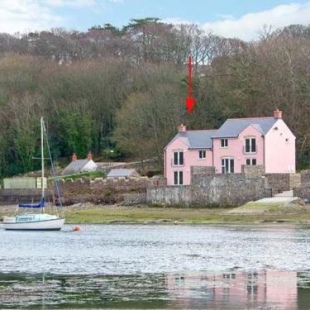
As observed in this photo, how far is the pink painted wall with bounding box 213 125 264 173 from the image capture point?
290ft

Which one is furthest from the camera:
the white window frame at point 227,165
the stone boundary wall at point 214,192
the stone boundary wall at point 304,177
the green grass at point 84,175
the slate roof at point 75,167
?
the slate roof at point 75,167

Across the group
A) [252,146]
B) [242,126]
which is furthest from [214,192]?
[242,126]

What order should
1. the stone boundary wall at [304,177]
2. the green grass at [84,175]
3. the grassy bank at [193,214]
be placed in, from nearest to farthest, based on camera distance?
the grassy bank at [193,214] → the stone boundary wall at [304,177] → the green grass at [84,175]

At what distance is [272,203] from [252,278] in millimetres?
39185

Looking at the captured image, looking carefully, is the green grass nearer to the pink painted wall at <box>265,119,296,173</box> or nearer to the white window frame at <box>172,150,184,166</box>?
the white window frame at <box>172,150,184,166</box>

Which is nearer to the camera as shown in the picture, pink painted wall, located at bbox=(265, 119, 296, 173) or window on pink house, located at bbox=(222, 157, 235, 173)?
pink painted wall, located at bbox=(265, 119, 296, 173)

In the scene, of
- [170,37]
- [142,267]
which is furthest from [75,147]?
[142,267]

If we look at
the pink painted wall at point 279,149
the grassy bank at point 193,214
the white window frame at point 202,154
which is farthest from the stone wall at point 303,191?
the white window frame at point 202,154

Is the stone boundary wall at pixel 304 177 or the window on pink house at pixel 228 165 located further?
the window on pink house at pixel 228 165

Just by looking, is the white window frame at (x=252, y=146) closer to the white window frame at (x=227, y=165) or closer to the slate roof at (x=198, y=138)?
the white window frame at (x=227, y=165)

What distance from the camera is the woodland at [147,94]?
9644cm

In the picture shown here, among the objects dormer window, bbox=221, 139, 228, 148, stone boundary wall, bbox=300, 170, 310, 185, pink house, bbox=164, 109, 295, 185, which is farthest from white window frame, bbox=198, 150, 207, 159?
stone boundary wall, bbox=300, 170, 310, 185

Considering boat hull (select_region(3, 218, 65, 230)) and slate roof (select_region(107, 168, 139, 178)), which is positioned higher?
slate roof (select_region(107, 168, 139, 178))

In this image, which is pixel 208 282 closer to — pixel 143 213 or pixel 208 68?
pixel 143 213
